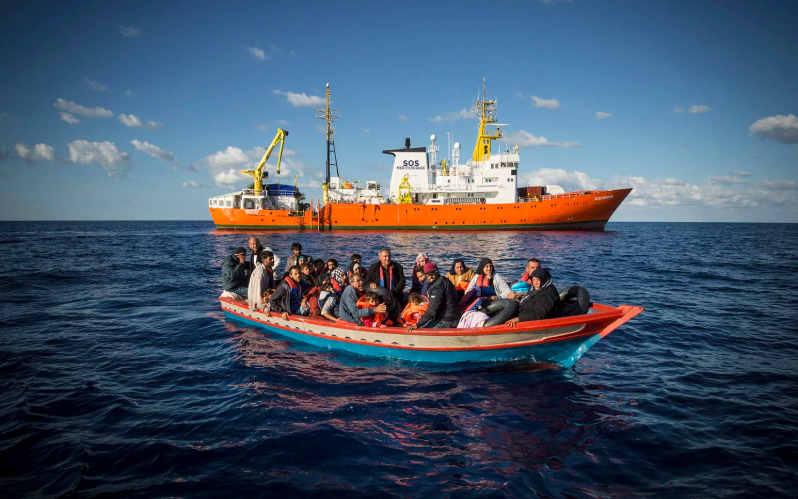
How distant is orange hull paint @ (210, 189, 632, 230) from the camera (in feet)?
151

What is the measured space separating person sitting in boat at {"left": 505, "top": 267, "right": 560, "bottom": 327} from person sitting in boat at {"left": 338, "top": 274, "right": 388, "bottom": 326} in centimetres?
271

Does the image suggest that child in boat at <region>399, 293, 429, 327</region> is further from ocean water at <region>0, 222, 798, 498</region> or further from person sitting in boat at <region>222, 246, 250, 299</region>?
person sitting in boat at <region>222, 246, 250, 299</region>

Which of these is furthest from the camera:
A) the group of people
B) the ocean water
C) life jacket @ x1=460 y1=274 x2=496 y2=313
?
life jacket @ x1=460 y1=274 x2=496 y2=313

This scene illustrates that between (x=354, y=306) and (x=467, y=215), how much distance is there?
130 ft

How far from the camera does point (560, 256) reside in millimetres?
27000

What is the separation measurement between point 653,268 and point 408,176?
31.5 metres

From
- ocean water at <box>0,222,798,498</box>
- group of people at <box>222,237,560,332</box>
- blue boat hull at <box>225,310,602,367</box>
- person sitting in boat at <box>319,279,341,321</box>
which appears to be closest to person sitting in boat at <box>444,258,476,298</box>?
group of people at <box>222,237,560,332</box>

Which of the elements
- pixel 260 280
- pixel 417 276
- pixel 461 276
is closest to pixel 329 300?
pixel 260 280

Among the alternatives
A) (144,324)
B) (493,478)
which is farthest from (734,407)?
(144,324)

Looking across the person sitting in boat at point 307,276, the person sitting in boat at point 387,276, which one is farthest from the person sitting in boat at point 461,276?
the person sitting in boat at point 307,276

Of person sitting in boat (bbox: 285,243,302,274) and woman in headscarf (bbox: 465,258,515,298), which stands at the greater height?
person sitting in boat (bbox: 285,243,302,274)

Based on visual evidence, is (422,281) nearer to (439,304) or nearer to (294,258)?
(439,304)

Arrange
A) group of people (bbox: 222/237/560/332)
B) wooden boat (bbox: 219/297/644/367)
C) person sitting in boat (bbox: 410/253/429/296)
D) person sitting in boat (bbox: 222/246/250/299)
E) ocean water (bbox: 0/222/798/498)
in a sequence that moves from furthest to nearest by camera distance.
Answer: person sitting in boat (bbox: 222/246/250/299) → person sitting in boat (bbox: 410/253/429/296) → group of people (bbox: 222/237/560/332) → wooden boat (bbox: 219/297/644/367) → ocean water (bbox: 0/222/798/498)

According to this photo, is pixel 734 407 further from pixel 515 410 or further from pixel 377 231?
pixel 377 231
